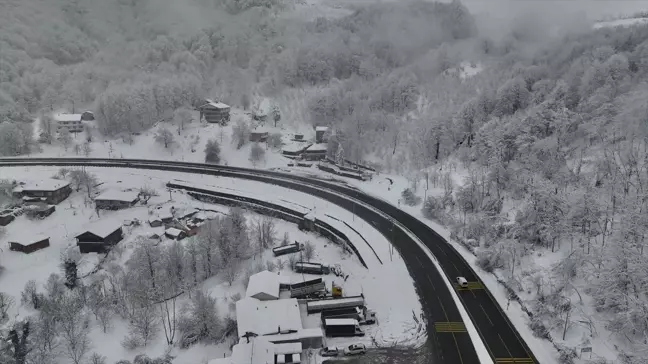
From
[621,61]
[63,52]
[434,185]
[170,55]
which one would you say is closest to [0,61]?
[63,52]

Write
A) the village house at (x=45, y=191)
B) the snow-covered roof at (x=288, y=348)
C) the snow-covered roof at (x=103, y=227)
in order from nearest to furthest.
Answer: the snow-covered roof at (x=288, y=348) < the snow-covered roof at (x=103, y=227) < the village house at (x=45, y=191)

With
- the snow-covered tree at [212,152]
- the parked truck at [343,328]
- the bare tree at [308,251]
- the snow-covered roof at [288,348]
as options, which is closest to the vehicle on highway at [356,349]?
the parked truck at [343,328]

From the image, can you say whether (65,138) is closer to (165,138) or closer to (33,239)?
(165,138)

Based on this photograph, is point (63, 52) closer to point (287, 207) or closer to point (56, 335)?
point (287, 207)

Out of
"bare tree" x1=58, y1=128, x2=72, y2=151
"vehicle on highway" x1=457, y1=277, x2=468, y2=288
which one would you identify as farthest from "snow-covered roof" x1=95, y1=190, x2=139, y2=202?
"vehicle on highway" x1=457, y1=277, x2=468, y2=288

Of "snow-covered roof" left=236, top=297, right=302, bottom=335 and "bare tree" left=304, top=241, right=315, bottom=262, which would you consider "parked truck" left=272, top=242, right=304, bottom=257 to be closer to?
"bare tree" left=304, top=241, right=315, bottom=262

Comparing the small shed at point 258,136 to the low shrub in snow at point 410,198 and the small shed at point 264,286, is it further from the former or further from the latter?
the small shed at point 264,286
